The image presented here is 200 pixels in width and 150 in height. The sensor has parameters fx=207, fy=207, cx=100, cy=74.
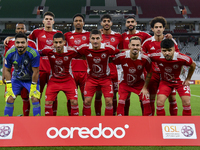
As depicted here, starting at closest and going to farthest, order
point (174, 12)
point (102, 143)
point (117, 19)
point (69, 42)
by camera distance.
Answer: point (102, 143)
point (69, 42)
point (117, 19)
point (174, 12)

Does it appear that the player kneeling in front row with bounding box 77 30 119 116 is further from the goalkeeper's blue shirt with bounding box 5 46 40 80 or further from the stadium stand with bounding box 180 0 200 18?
the stadium stand with bounding box 180 0 200 18

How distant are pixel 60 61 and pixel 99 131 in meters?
1.89

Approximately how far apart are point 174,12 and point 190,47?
19.1 ft

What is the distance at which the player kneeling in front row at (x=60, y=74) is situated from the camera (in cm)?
380

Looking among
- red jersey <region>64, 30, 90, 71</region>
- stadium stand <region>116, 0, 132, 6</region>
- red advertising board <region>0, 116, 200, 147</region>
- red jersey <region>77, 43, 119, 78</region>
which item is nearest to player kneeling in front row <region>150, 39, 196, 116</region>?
red jersey <region>77, 43, 119, 78</region>

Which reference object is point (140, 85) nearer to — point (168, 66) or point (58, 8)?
point (168, 66)

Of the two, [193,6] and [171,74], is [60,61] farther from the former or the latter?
[193,6]

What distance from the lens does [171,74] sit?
3.83 m

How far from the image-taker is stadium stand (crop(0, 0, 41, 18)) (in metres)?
27.8

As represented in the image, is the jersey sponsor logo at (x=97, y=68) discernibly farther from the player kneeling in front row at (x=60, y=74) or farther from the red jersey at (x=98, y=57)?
the player kneeling in front row at (x=60, y=74)

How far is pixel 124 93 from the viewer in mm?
3893

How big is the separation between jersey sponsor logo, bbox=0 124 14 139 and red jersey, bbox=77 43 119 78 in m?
1.88

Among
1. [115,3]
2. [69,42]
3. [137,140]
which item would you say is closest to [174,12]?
[115,3]

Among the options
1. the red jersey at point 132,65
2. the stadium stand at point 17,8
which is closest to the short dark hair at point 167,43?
the red jersey at point 132,65
